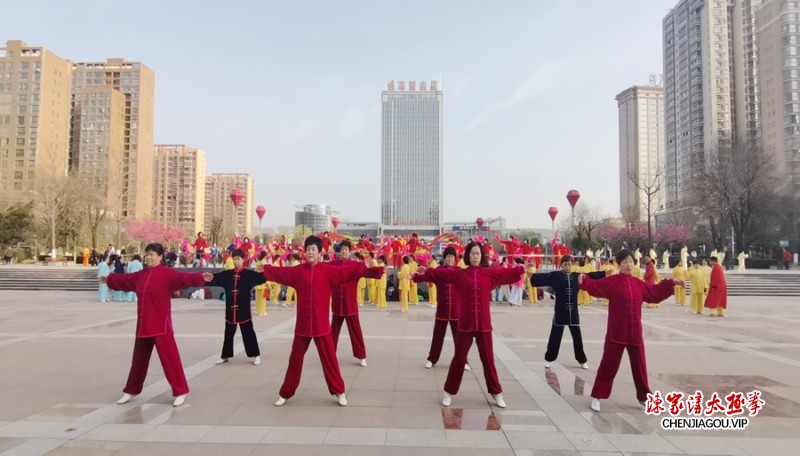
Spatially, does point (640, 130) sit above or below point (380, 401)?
above

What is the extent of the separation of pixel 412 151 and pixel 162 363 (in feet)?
334

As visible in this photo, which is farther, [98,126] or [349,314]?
[98,126]

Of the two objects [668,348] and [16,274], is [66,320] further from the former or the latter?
[16,274]

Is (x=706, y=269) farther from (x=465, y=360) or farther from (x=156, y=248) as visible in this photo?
(x=156, y=248)

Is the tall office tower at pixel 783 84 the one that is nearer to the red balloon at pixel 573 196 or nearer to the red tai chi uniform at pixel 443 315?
the red balloon at pixel 573 196

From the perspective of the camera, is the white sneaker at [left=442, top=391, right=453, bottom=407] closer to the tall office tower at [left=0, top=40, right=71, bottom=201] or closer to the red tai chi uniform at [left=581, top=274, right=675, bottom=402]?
the red tai chi uniform at [left=581, top=274, right=675, bottom=402]

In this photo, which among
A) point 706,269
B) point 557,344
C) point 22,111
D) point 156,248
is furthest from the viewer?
point 22,111

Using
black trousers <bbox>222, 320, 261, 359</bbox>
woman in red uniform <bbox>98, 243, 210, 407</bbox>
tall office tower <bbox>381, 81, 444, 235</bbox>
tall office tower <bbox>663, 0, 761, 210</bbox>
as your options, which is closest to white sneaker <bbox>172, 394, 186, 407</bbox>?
woman in red uniform <bbox>98, 243, 210, 407</bbox>

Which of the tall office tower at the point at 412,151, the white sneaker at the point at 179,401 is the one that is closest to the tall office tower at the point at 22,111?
the tall office tower at the point at 412,151

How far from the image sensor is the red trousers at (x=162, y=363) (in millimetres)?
4387

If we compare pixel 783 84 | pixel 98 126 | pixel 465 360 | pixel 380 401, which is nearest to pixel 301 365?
pixel 380 401

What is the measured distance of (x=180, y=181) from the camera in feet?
260

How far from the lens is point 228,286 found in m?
5.93

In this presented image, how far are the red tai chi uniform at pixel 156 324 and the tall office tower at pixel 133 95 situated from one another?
240ft
